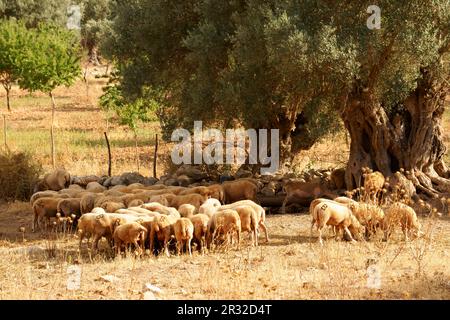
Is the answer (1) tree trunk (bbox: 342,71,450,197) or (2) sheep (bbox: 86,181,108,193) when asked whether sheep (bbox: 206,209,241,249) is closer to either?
(1) tree trunk (bbox: 342,71,450,197)

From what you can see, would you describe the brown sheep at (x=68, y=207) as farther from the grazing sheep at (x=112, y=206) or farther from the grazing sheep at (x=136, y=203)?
the grazing sheep at (x=136, y=203)

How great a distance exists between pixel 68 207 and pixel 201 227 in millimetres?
4374

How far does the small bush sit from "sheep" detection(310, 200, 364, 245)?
10540 mm

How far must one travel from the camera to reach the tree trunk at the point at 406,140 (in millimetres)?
17797

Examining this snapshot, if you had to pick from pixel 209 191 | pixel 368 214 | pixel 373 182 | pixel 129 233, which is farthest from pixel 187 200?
pixel 368 214

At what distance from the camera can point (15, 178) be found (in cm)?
2164

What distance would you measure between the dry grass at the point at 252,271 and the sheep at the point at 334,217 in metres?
0.33

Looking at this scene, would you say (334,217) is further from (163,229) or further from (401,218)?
(163,229)

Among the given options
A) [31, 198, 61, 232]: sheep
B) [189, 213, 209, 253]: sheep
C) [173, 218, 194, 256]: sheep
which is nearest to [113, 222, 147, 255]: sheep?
[173, 218, 194, 256]: sheep

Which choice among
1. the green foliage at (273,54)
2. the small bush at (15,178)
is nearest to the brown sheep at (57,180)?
the small bush at (15,178)

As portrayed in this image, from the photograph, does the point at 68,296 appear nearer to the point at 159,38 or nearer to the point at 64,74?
the point at 159,38

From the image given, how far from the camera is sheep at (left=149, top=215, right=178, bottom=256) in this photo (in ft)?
43.3

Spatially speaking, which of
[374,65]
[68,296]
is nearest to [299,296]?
[68,296]
